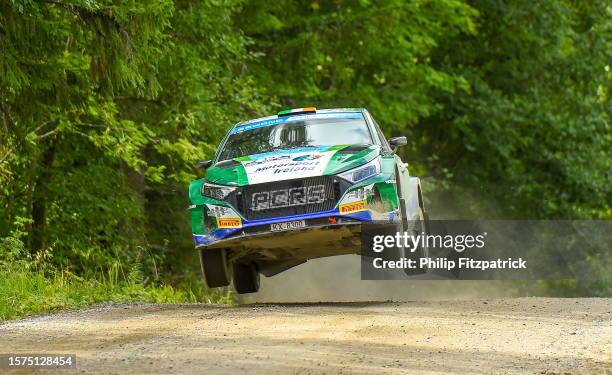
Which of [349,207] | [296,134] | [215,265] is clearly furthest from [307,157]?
[215,265]

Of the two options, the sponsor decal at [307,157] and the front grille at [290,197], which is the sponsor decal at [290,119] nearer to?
the sponsor decal at [307,157]

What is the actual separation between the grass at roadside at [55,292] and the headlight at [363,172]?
3584mm

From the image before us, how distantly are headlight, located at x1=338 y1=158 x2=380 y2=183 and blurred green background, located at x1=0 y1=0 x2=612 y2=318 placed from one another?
3.70 m

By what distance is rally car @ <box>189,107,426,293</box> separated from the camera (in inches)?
514

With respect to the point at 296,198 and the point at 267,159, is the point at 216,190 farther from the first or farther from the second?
the point at 296,198

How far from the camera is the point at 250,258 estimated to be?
48.3 ft

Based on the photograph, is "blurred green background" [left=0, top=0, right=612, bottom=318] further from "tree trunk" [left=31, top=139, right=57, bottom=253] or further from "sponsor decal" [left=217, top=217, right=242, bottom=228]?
"sponsor decal" [left=217, top=217, right=242, bottom=228]

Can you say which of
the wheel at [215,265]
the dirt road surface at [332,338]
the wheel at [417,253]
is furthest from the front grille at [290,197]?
the wheel at [417,253]

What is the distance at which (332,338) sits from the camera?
10.1 meters

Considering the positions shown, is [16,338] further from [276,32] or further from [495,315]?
[276,32]

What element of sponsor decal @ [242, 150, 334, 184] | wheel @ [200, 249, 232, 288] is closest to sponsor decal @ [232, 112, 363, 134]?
sponsor decal @ [242, 150, 334, 184]

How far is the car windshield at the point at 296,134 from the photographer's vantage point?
14320 mm

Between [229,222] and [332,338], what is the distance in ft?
11.2

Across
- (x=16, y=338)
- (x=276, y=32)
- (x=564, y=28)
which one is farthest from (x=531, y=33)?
(x=16, y=338)
